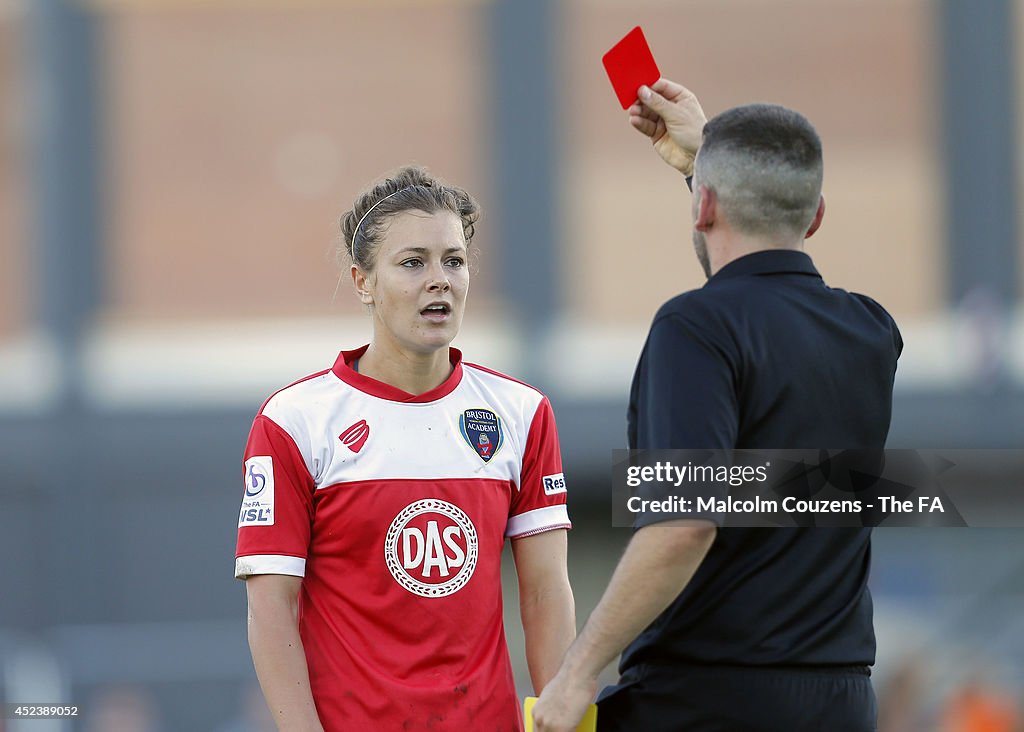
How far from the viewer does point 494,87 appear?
15.7 m

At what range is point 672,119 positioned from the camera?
3.73 m

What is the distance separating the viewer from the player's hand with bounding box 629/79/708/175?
12.2ft

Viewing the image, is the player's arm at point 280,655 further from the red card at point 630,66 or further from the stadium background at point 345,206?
the stadium background at point 345,206

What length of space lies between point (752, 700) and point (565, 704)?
423 millimetres

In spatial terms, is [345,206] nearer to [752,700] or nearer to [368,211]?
[368,211]

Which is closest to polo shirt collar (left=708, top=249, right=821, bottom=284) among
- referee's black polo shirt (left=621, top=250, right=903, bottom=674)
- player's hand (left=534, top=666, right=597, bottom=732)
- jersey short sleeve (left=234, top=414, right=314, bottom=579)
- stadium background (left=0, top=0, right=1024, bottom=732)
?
referee's black polo shirt (left=621, top=250, right=903, bottom=674)

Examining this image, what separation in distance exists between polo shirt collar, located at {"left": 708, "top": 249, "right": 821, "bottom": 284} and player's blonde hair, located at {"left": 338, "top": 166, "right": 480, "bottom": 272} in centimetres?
72

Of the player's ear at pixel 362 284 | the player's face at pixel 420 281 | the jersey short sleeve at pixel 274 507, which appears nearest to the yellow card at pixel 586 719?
the jersey short sleeve at pixel 274 507

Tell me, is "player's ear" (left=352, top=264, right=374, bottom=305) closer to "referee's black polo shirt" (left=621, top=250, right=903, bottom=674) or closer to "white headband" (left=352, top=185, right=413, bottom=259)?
"white headband" (left=352, top=185, right=413, bottom=259)

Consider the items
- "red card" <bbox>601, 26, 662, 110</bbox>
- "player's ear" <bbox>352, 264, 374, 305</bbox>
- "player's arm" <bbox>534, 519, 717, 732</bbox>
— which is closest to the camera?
"player's arm" <bbox>534, 519, 717, 732</bbox>

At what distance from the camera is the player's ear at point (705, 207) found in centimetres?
317

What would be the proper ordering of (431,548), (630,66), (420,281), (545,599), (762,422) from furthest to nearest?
(630,66) → (545,599) → (420,281) → (431,548) → (762,422)

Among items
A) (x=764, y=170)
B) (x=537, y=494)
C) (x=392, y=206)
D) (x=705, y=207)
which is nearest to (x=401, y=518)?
(x=537, y=494)

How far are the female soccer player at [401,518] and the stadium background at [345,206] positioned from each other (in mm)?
10893
